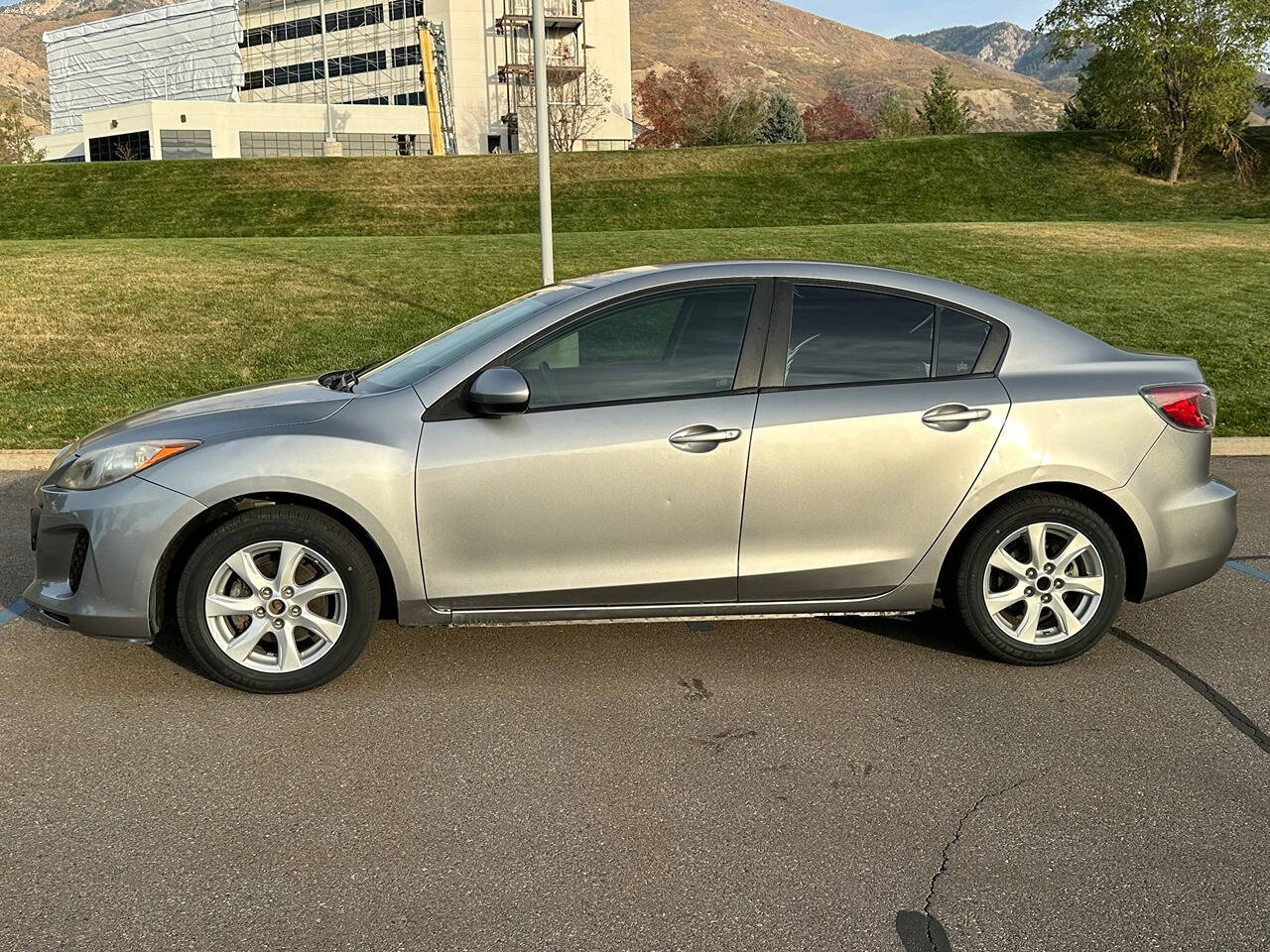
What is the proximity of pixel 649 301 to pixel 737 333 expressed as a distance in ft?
1.26

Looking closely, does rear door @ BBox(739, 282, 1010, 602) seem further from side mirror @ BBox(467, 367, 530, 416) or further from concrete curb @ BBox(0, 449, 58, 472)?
concrete curb @ BBox(0, 449, 58, 472)

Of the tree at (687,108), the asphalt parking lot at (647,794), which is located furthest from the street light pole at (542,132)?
the tree at (687,108)

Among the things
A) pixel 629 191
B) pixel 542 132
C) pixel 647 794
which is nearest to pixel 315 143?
pixel 629 191

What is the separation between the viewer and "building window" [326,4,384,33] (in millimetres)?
80750

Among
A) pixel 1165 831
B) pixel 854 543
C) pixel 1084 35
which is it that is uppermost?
pixel 1084 35

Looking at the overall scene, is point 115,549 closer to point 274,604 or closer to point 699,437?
point 274,604

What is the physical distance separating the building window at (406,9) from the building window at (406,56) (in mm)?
1907

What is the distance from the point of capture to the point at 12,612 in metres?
5.63

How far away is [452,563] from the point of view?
180 inches

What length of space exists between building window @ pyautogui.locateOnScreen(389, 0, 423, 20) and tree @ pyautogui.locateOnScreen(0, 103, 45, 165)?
2576 cm

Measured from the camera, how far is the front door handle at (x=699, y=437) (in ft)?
15.1

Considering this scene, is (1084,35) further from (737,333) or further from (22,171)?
(737,333)

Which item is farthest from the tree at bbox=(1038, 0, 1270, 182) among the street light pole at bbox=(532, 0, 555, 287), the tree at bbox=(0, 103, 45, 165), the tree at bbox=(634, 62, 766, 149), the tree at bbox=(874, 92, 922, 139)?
the tree at bbox=(0, 103, 45, 165)

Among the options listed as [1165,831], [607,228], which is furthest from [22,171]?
[1165,831]
